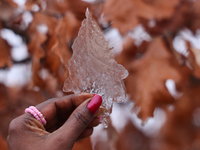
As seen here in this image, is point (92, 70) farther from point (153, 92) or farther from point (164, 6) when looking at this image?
point (164, 6)

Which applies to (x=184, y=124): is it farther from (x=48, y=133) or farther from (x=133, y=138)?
(x=48, y=133)

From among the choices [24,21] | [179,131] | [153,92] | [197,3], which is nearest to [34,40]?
[24,21]

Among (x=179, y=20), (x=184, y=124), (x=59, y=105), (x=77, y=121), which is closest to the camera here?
(x=77, y=121)

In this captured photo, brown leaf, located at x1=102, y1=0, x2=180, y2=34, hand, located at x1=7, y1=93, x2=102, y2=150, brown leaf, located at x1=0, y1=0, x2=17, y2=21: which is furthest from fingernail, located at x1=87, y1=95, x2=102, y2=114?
brown leaf, located at x1=0, y1=0, x2=17, y2=21

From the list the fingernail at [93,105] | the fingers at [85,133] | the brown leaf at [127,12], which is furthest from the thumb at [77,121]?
the brown leaf at [127,12]

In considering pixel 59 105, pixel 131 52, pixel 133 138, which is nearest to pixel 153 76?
pixel 131 52

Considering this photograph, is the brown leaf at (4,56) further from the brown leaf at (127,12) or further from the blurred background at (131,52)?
the brown leaf at (127,12)
